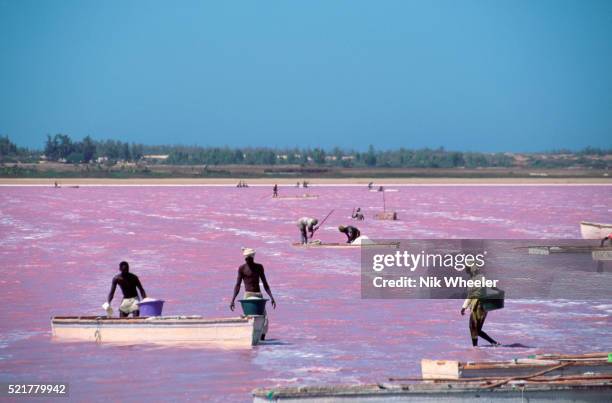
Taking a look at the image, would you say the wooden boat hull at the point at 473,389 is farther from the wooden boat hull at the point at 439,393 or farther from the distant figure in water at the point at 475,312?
the distant figure in water at the point at 475,312

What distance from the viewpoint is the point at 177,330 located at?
15.9 meters

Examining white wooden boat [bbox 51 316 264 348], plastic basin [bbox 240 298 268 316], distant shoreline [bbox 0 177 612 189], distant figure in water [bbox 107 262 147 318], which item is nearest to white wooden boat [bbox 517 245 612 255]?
white wooden boat [bbox 51 316 264 348]

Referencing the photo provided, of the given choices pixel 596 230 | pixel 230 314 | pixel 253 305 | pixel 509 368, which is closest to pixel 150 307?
pixel 253 305

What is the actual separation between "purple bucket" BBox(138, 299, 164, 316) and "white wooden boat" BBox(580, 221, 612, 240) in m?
20.7

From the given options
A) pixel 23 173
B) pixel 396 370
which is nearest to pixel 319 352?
pixel 396 370

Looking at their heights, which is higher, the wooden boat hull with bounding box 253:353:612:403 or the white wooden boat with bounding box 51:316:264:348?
the wooden boat hull with bounding box 253:353:612:403

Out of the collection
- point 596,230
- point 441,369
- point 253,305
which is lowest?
point 596,230

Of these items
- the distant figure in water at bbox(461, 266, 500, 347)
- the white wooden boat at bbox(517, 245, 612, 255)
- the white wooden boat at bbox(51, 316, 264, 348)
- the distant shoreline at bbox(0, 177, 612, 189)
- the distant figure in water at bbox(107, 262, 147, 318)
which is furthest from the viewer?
the distant shoreline at bbox(0, 177, 612, 189)

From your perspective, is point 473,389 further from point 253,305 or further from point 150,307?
point 150,307

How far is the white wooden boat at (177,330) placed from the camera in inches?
615

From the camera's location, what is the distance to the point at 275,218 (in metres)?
52.0

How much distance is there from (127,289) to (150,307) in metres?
0.64

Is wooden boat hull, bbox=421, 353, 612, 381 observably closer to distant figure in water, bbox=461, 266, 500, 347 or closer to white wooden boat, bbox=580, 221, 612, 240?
distant figure in water, bbox=461, 266, 500, 347

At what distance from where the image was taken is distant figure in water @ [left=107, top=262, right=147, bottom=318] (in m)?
15.4
